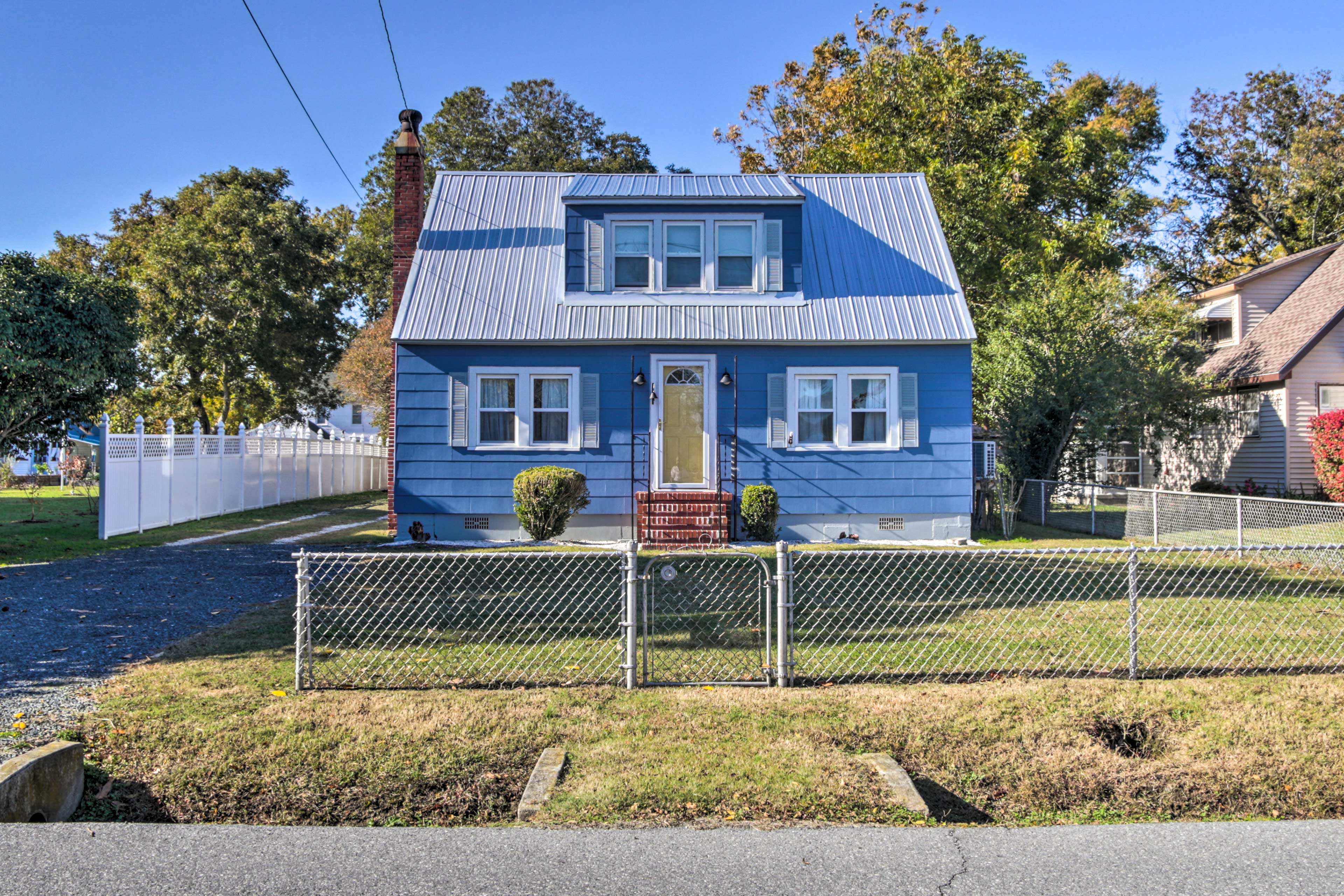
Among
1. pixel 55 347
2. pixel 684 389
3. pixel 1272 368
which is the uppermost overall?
pixel 1272 368

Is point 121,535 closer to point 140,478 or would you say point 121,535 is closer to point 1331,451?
point 140,478

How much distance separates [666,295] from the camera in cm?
1446

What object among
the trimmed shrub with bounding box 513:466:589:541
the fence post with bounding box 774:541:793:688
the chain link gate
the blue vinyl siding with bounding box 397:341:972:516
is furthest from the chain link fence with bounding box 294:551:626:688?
the blue vinyl siding with bounding box 397:341:972:516

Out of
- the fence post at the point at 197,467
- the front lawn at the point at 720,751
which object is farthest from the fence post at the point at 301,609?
the fence post at the point at 197,467

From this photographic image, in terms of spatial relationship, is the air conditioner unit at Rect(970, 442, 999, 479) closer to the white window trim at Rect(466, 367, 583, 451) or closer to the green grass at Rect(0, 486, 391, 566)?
the white window trim at Rect(466, 367, 583, 451)

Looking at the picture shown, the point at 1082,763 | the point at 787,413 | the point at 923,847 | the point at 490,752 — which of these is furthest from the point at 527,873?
the point at 787,413

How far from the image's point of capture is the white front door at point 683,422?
1416cm

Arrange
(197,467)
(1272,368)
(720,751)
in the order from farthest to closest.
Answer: (1272,368)
(197,467)
(720,751)

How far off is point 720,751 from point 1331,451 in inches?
675

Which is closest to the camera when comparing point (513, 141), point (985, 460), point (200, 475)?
point (985, 460)

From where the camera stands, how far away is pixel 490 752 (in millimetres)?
4684

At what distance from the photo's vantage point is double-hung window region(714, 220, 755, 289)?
14.5 metres

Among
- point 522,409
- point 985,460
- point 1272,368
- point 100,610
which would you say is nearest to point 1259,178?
point 1272,368

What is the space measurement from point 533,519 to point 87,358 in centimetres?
637
